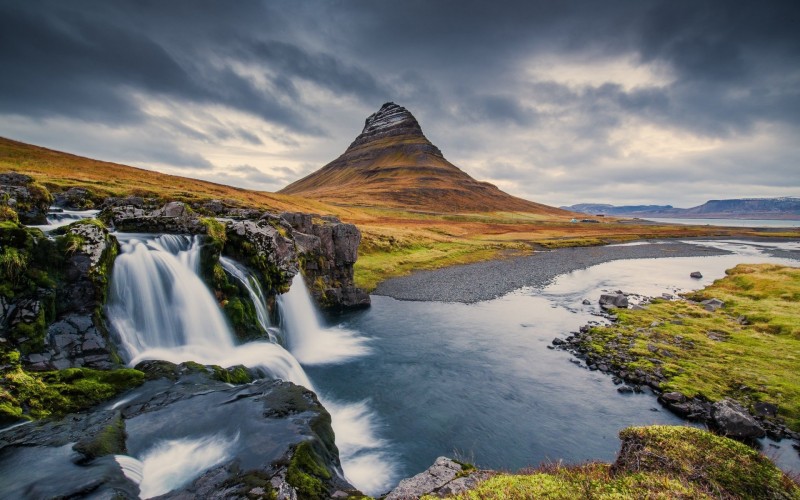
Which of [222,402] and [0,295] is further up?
[0,295]

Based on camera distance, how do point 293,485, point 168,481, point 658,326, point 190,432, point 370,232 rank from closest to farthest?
point 293,485, point 168,481, point 190,432, point 658,326, point 370,232

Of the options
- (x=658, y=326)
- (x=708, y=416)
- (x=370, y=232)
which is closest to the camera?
(x=708, y=416)

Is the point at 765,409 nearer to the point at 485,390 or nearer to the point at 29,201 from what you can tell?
the point at 485,390

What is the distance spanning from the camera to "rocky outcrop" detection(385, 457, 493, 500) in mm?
7297

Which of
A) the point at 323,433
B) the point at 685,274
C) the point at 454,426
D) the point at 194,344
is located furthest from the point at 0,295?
the point at 685,274

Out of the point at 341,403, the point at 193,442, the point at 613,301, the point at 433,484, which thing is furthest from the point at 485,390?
the point at 613,301

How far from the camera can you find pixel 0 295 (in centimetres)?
1238

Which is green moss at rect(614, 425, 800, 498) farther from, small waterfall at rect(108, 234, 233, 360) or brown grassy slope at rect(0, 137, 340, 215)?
brown grassy slope at rect(0, 137, 340, 215)

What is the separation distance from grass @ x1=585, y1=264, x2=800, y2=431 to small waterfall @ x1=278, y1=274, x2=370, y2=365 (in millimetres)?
16551

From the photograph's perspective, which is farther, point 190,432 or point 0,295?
point 0,295

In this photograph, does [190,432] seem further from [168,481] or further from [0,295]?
[0,295]

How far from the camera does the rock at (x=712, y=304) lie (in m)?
32.8

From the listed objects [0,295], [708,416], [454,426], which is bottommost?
[454,426]

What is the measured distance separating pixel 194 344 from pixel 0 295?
7.18m
